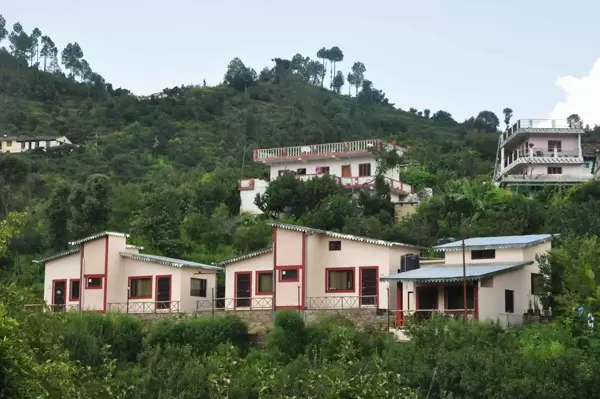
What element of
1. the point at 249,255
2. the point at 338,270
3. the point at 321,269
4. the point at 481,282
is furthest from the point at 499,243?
the point at 249,255

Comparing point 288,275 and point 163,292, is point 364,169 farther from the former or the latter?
point 288,275

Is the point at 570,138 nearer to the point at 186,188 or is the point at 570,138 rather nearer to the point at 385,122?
the point at 186,188

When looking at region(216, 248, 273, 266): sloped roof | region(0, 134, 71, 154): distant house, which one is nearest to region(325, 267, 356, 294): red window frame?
region(216, 248, 273, 266): sloped roof

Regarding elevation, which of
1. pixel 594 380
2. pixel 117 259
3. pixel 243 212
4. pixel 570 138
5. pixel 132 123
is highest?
pixel 132 123

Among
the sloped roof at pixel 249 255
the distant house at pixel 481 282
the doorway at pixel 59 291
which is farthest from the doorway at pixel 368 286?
the doorway at pixel 59 291

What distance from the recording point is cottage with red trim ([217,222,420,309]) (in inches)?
1886

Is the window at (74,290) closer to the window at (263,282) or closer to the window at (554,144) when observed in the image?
the window at (263,282)

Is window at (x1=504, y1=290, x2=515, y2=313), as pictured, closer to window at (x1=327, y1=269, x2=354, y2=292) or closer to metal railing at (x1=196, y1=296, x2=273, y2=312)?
window at (x1=327, y1=269, x2=354, y2=292)

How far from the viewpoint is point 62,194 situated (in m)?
66.3

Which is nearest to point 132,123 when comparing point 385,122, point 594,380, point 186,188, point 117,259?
point 385,122

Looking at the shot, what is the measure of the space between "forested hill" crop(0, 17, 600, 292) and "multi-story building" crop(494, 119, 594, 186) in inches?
128

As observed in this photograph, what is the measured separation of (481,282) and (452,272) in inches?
74.5

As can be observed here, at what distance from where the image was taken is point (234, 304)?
50.6m

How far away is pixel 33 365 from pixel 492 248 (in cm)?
3071
